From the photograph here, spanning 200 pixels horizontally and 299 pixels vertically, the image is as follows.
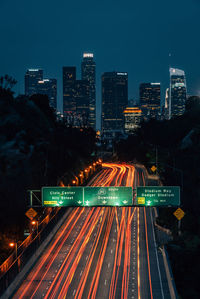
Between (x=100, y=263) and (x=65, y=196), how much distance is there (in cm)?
724

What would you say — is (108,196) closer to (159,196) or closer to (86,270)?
(159,196)

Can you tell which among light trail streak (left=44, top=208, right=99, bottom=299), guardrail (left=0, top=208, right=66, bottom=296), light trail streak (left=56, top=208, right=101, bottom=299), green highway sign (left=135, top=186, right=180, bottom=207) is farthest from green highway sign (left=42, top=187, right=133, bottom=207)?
light trail streak (left=56, top=208, right=101, bottom=299)

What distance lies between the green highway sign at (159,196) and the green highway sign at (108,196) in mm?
1174

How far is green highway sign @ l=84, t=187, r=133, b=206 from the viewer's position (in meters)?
38.8

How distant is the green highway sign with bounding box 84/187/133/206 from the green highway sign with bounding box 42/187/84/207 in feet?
2.27

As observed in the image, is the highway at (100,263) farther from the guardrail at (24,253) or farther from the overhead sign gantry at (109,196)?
the overhead sign gantry at (109,196)

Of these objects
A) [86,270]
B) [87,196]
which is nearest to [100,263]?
[86,270]

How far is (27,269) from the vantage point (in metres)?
35.0

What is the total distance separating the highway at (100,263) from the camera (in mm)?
30141

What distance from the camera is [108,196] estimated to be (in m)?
39.1

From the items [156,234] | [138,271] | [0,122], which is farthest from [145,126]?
[138,271]

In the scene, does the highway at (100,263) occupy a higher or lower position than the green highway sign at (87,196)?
lower

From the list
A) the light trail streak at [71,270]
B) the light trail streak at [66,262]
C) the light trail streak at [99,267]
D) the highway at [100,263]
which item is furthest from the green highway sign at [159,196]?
the light trail streak at [66,262]

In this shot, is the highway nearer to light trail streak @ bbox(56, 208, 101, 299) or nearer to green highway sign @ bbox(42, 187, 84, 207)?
light trail streak @ bbox(56, 208, 101, 299)
